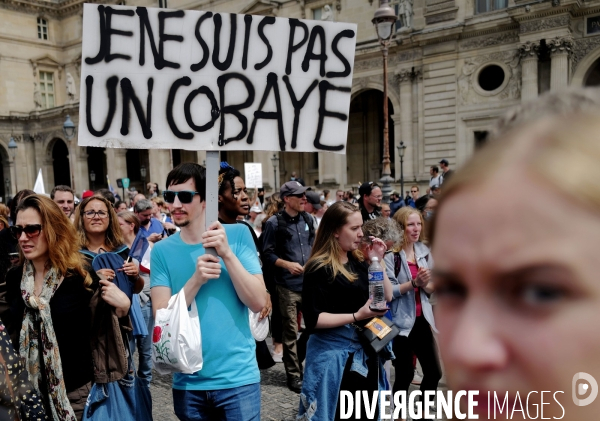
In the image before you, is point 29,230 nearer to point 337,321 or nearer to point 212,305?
point 212,305

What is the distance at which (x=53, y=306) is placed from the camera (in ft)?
8.60

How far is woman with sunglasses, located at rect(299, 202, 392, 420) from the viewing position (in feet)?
10.2

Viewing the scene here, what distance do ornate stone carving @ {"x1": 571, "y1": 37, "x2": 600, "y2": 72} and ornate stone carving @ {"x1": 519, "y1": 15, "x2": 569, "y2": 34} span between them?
3.61 ft

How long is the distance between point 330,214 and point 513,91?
20028 mm

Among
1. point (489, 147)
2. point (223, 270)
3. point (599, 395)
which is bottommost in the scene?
point (223, 270)

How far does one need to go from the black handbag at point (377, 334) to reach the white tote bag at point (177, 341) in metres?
1.22

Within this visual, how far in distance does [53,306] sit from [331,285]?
1.64 meters

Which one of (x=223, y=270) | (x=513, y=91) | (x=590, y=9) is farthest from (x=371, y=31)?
(x=223, y=270)

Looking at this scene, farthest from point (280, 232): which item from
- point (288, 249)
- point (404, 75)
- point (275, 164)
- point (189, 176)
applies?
point (275, 164)

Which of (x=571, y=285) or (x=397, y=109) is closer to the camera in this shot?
(x=571, y=285)

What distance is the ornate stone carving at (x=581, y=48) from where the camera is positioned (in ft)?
61.5

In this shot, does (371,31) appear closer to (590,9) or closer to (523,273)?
(590,9)

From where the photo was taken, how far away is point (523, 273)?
18.8 inches

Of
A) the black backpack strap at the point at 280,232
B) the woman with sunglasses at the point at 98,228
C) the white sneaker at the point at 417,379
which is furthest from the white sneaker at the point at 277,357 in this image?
the woman with sunglasses at the point at 98,228
